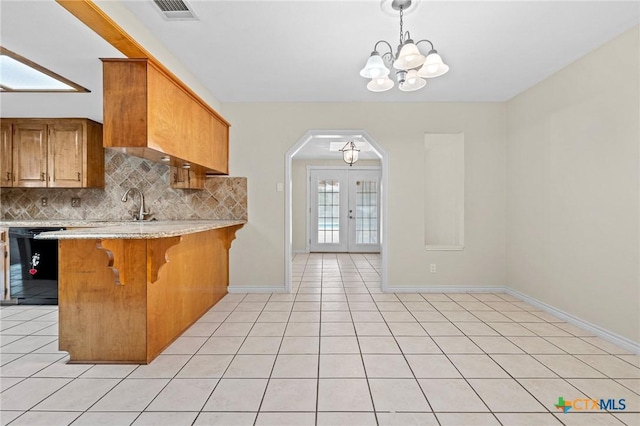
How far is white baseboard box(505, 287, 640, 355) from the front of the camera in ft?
7.53

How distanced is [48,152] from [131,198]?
110 centimetres

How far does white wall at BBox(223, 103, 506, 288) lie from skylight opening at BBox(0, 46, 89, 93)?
161cm

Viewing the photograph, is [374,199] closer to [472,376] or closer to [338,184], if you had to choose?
[338,184]

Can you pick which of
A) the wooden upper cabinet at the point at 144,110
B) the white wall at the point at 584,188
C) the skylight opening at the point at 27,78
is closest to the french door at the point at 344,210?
the white wall at the point at 584,188

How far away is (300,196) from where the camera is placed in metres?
7.42

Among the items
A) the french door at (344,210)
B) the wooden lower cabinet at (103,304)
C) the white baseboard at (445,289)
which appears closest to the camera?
the wooden lower cabinet at (103,304)

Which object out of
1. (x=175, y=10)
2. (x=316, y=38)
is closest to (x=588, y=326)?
(x=316, y=38)

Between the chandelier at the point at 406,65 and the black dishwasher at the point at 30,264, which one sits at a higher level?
the chandelier at the point at 406,65

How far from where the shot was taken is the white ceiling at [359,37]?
209 centimetres

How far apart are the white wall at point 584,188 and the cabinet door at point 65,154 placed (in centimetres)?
538

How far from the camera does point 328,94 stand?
366cm

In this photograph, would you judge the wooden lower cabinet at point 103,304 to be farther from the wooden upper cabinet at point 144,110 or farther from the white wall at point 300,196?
the white wall at point 300,196

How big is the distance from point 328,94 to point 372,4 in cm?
164

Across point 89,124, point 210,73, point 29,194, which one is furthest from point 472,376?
point 29,194
